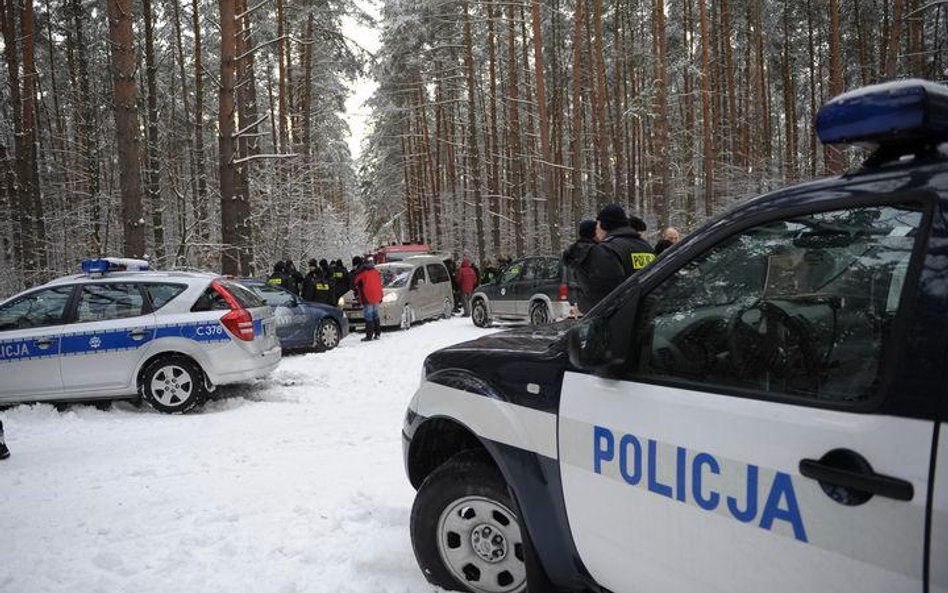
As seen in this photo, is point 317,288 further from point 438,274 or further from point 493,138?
point 493,138

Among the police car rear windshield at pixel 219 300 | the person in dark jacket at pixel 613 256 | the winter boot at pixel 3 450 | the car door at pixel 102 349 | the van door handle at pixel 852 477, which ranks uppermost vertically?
the person in dark jacket at pixel 613 256

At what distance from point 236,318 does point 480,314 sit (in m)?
9.87

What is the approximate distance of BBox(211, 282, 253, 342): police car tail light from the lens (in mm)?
7887

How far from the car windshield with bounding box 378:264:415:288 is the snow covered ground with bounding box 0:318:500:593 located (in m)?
8.68

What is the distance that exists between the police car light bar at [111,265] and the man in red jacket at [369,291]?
20.1ft

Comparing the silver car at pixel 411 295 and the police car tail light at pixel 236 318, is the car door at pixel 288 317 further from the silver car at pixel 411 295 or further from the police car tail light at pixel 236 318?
the police car tail light at pixel 236 318

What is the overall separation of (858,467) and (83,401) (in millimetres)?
9154

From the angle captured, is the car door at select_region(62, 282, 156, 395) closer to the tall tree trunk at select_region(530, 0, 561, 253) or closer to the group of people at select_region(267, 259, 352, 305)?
the group of people at select_region(267, 259, 352, 305)

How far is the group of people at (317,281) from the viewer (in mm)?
16016

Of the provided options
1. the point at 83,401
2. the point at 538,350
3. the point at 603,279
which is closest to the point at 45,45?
the point at 83,401

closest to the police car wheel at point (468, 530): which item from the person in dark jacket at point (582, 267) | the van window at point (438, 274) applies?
the person in dark jacket at point (582, 267)

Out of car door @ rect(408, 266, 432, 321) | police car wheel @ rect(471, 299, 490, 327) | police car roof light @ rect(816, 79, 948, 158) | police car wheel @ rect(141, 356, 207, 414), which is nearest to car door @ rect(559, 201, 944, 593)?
police car roof light @ rect(816, 79, 948, 158)

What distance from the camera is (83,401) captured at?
816 cm

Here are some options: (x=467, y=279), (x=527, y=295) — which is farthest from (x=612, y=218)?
(x=467, y=279)
